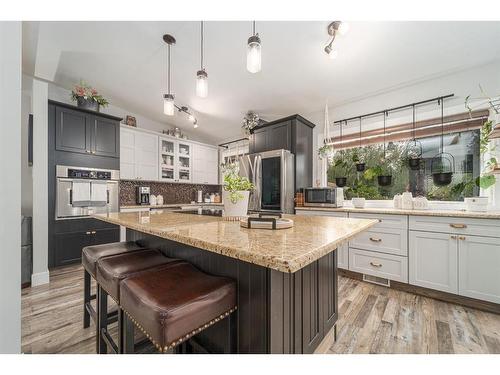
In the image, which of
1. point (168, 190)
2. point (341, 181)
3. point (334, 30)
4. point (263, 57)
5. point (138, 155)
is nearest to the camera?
point (334, 30)

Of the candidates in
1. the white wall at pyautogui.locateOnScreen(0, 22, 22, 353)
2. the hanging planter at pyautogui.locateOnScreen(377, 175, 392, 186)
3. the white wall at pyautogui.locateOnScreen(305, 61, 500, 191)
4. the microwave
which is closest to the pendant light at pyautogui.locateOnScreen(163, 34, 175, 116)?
the white wall at pyautogui.locateOnScreen(0, 22, 22, 353)

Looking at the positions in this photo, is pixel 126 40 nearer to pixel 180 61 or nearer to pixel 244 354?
pixel 180 61

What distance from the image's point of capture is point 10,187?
0.85 meters

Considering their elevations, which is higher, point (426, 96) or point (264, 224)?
point (426, 96)

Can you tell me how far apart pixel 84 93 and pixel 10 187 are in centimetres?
308

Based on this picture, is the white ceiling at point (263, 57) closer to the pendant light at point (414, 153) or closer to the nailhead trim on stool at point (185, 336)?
the pendant light at point (414, 153)

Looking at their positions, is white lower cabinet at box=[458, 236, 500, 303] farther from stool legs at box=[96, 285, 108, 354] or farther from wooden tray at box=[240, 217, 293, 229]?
stool legs at box=[96, 285, 108, 354]

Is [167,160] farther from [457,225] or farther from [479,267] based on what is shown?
[479,267]

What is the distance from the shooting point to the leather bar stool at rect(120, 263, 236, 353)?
0.79 m

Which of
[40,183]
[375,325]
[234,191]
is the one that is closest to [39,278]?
[40,183]

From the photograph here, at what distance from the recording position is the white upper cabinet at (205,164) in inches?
195

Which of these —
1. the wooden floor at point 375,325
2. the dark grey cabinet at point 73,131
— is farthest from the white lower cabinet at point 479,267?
the dark grey cabinet at point 73,131

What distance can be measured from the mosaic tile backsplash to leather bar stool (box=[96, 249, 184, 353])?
9.96 ft
